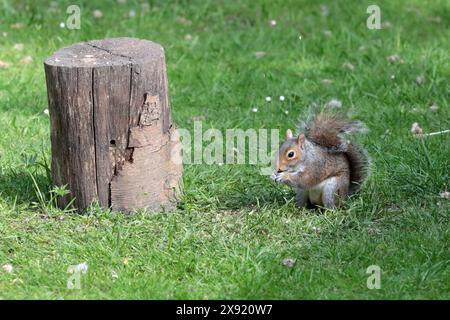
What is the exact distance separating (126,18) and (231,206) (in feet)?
11.1

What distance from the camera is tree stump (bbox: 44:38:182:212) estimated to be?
16.9 feet

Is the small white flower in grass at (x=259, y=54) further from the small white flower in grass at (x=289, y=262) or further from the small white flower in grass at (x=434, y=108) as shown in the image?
the small white flower in grass at (x=289, y=262)

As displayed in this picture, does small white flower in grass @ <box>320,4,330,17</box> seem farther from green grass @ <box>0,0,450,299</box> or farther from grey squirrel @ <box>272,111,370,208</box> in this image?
grey squirrel @ <box>272,111,370,208</box>

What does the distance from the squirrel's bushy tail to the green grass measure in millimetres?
183

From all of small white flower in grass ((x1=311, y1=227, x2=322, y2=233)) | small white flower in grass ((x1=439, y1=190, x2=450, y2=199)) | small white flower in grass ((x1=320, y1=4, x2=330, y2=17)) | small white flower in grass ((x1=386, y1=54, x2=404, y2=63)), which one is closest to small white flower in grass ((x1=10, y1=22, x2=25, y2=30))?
small white flower in grass ((x1=320, y1=4, x2=330, y2=17))

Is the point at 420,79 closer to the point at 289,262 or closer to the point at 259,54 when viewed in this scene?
the point at 259,54

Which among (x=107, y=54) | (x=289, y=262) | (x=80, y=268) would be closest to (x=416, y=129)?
(x=289, y=262)

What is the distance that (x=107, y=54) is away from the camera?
538 centimetres

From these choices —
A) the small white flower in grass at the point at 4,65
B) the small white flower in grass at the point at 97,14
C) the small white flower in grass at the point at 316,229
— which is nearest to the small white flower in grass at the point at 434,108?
the small white flower in grass at the point at 316,229

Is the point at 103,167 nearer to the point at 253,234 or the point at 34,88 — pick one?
the point at 253,234

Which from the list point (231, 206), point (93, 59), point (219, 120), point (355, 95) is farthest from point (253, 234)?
point (355, 95)

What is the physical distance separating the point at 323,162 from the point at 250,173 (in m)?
0.76

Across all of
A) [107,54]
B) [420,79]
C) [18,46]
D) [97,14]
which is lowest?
[420,79]

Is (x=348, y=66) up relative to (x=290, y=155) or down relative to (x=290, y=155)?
down
